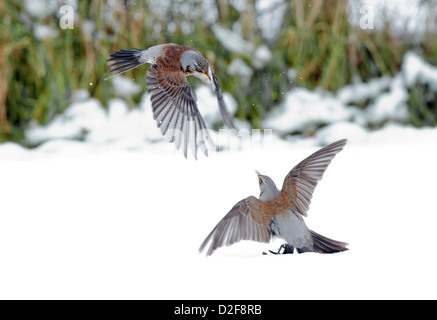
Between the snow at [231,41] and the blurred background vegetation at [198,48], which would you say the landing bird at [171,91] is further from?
the snow at [231,41]

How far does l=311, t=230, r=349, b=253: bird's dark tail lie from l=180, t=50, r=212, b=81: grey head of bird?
62 cm

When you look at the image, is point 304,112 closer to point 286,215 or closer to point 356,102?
point 356,102

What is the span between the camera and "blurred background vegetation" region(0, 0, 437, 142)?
12.8ft

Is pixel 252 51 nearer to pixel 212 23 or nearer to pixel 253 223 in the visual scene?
pixel 212 23

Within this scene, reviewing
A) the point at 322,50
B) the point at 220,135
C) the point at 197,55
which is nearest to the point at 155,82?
the point at 197,55

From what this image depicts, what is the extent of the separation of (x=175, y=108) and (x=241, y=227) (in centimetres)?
46

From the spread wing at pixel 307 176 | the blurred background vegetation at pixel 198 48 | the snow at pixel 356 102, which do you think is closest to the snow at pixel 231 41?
the blurred background vegetation at pixel 198 48

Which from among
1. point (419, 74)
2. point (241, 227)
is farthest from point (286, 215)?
point (419, 74)

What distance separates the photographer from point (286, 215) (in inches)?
77.1

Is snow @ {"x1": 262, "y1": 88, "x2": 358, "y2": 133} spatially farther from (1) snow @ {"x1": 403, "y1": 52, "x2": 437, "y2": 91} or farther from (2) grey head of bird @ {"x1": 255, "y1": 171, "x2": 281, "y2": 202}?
(2) grey head of bird @ {"x1": 255, "y1": 171, "x2": 281, "y2": 202}

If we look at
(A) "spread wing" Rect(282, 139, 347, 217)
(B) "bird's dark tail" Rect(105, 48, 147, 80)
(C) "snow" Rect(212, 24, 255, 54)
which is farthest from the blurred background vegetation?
(A) "spread wing" Rect(282, 139, 347, 217)

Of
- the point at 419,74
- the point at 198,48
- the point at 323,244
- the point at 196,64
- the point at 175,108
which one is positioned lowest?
the point at 323,244

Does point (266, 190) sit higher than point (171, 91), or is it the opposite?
point (171, 91)

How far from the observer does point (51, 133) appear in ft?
12.2
